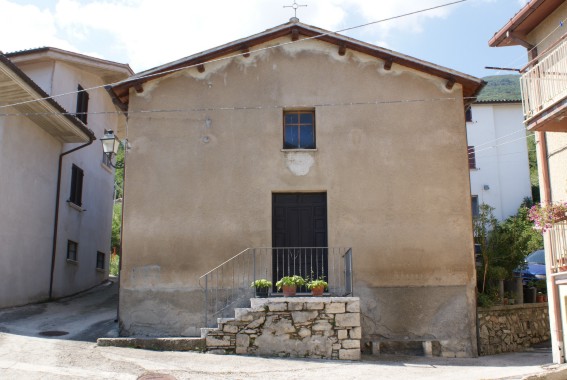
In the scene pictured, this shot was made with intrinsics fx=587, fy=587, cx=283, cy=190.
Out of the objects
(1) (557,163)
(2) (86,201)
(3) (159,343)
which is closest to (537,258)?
(1) (557,163)

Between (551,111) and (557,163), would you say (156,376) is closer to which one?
(551,111)

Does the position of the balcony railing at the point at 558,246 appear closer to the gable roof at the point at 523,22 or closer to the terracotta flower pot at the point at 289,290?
the gable roof at the point at 523,22

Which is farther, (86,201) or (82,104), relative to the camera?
(86,201)

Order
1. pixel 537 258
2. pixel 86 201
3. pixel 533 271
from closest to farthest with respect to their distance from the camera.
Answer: pixel 533 271, pixel 537 258, pixel 86 201

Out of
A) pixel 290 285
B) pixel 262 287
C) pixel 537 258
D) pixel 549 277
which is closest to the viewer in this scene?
pixel 549 277

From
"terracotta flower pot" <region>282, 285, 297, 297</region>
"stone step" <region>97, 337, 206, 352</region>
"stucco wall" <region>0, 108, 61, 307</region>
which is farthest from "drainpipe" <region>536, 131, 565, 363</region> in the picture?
"stucco wall" <region>0, 108, 61, 307</region>

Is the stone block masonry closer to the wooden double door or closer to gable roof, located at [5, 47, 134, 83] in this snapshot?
the wooden double door

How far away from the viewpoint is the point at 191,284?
12875 mm

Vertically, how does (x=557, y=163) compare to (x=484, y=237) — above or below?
above

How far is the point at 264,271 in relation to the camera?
13.0m

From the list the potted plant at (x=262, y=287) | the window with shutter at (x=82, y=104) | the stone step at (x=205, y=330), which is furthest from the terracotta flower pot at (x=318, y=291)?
the window with shutter at (x=82, y=104)

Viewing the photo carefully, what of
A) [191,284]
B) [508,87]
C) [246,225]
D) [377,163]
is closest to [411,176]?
[377,163]

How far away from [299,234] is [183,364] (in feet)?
14.0

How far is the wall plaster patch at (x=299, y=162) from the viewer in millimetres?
13445
